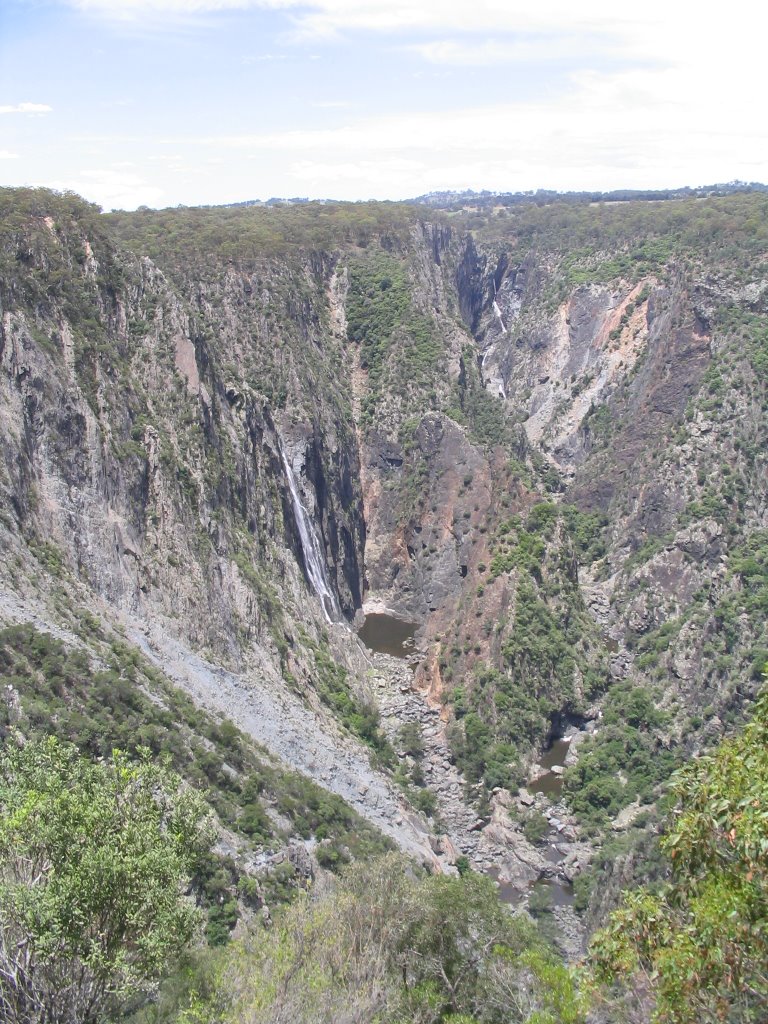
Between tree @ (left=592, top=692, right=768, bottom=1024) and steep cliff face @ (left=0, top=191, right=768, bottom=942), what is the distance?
25698 millimetres

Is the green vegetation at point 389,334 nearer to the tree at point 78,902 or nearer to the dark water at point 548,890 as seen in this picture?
the dark water at point 548,890

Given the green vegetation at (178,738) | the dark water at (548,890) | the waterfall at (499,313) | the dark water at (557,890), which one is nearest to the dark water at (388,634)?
the dark water at (548,890)

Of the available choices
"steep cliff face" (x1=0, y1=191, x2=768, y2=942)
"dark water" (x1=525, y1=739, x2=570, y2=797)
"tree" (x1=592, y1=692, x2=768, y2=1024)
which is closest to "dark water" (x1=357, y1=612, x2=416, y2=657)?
"steep cliff face" (x1=0, y1=191, x2=768, y2=942)

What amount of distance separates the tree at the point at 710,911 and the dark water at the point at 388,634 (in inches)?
1919

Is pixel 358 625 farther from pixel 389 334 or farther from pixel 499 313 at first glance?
pixel 499 313

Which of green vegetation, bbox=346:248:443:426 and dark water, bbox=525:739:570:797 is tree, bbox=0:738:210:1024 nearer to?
dark water, bbox=525:739:570:797

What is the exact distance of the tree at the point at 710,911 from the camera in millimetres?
11781

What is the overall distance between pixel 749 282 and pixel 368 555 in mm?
38706

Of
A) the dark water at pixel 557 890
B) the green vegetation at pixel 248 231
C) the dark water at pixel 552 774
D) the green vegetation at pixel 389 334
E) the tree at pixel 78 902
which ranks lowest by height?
the dark water at pixel 557 890

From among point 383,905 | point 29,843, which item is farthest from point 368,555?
point 29,843

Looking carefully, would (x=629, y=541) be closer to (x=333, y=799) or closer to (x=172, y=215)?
(x=333, y=799)

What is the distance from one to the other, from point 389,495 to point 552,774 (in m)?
30.5

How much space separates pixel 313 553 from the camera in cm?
6244

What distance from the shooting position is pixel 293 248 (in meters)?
85.7
